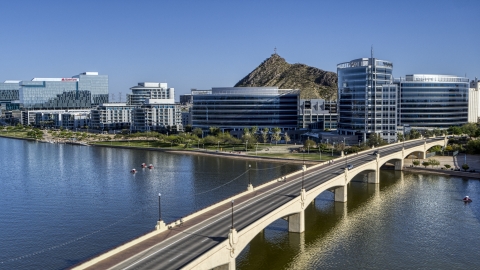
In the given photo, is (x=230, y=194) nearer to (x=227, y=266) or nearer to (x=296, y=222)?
(x=296, y=222)

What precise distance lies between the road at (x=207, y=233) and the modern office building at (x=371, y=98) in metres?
85.1

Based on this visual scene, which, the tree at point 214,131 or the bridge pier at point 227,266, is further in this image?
the tree at point 214,131

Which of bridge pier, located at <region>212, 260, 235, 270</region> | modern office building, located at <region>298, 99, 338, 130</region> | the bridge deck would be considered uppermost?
modern office building, located at <region>298, 99, 338, 130</region>

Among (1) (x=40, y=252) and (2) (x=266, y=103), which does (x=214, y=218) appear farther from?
(2) (x=266, y=103)

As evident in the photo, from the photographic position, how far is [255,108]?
185750 millimetres

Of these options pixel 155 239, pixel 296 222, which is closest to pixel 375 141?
pixel 296 222

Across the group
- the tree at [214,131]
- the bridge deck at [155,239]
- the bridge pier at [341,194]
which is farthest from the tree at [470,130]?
the bridge deck at [155,239]

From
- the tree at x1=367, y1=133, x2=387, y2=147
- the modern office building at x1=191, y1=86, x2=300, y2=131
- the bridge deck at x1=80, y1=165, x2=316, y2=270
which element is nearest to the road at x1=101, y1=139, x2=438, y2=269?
the bridge deck at x1=80, y1=165, x2=316, y2=270

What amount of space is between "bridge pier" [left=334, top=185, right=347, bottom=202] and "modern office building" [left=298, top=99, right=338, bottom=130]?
10657 cm

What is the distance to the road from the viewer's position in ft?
128

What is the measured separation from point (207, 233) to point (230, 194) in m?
36.8

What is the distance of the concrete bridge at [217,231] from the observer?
128 ft

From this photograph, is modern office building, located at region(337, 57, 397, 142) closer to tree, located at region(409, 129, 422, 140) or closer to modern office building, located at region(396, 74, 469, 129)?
tree, located at region(409, 129, 422, 140)

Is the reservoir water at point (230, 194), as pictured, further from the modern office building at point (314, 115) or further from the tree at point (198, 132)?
the modern office building at point (314, 115)
